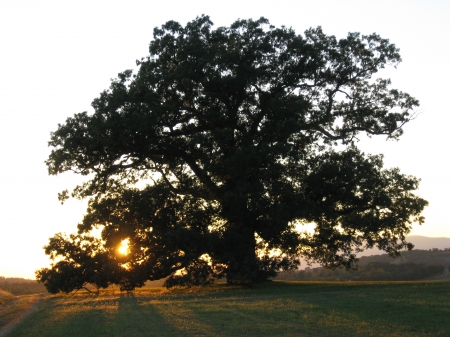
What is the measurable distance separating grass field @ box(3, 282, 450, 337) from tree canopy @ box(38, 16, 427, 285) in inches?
281

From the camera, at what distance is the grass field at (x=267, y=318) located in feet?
43.6

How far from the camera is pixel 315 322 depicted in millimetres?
14359

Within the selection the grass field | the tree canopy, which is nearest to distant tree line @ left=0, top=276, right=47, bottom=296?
the tree canopy

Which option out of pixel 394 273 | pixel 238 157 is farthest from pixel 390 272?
pixel 238 157

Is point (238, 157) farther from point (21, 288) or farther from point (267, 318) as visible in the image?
point (21, 288)

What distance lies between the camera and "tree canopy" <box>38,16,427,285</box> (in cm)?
2722

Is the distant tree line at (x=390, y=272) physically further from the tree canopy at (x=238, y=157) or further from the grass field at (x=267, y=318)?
the grass field at (x=267, y=318)

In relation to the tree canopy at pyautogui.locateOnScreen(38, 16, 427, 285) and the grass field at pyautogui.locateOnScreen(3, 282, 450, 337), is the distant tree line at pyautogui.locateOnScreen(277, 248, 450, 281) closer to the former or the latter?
the tree canopy at pyautogui.locateOnScreen(38, 16, 427, 285)

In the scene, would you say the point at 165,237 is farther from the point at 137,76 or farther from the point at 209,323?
the point at 209,323

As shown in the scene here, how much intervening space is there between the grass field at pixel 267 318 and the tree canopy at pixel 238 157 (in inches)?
281

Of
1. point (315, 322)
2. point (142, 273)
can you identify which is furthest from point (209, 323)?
point (142, 273)

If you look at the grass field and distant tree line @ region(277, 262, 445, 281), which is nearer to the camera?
the grass field

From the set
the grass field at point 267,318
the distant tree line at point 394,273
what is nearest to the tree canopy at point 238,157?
the grass field at point 267,318

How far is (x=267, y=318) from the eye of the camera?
1531cm
